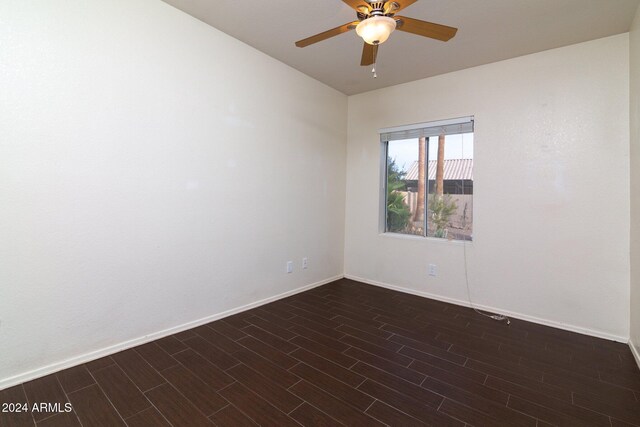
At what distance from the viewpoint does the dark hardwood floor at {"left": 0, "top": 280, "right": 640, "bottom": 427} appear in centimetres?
161

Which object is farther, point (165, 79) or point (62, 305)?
point (165, 79)

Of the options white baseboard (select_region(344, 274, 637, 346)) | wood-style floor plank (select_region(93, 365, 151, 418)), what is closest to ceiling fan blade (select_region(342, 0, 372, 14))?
wood-style floor plank (select_region(93, 365, 151, 418))

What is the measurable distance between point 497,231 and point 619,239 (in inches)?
35.8

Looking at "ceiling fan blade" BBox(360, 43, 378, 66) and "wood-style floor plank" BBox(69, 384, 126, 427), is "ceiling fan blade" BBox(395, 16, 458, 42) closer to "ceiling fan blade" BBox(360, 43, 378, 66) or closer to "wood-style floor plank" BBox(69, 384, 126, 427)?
"ceiling fan blade" BBox(360, 43, 378, 66)

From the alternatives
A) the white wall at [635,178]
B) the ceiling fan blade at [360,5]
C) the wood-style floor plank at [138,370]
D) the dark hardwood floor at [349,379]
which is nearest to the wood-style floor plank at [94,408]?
the dark hardwood floor at [349,379]

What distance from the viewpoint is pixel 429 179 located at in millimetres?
3719

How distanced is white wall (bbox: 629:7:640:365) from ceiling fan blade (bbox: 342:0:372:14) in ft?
7.08

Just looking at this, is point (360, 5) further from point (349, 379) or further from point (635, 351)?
point (635, 351)

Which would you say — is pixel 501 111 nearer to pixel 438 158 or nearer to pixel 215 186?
pixel 438 158

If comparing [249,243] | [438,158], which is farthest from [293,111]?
[438,158]

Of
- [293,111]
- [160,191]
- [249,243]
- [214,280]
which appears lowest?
[214,280]

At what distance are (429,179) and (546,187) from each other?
1187mm

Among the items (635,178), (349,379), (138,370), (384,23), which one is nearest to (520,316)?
(635,178)

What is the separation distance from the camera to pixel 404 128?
3777mm
